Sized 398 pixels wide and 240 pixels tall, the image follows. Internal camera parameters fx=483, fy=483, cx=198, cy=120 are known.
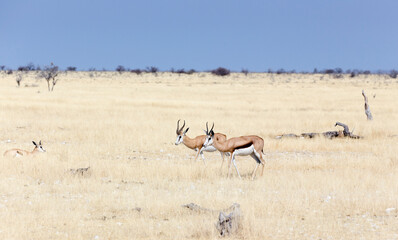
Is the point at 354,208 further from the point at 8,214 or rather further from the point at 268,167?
the point at 8,214

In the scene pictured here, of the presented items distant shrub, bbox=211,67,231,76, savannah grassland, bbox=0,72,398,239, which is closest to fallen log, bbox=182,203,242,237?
savannah grassland, bbox=0,72,398,239

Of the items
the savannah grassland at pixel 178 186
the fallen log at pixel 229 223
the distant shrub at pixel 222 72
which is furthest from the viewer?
the distant shrub at pixel 222 72

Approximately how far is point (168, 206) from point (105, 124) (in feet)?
50.3

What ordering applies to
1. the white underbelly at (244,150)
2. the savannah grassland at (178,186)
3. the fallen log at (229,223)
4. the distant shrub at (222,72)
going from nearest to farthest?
the fallen log at (229,223)
the savannah grassland at (178,186)
the white underbelly at (244,150)
the distant shrub at (222,72)

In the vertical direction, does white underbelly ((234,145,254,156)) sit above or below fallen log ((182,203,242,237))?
above

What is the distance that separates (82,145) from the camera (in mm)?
18312

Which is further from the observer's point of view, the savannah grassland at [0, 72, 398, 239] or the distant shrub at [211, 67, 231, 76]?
the distant shrub at [211, 67, 231, 76]

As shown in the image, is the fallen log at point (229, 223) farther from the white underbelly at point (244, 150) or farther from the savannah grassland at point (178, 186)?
the white underbelly at point (244, 150)

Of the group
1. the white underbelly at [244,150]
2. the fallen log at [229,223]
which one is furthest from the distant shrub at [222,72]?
the fallen log at [229,223]

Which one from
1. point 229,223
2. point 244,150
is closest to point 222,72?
point 244,150

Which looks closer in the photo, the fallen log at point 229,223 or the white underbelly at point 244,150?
the fallen log at point 229,223

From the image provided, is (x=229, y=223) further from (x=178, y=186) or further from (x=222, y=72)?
(x=222, y=72)

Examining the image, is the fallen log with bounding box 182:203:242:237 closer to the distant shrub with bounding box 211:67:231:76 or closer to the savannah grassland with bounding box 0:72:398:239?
the savannah grassland with bounding box 0:72:398:239

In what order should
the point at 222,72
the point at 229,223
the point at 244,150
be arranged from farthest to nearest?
1. the point at 222,72
2. the point at 244,150
3. the point at 229,223
